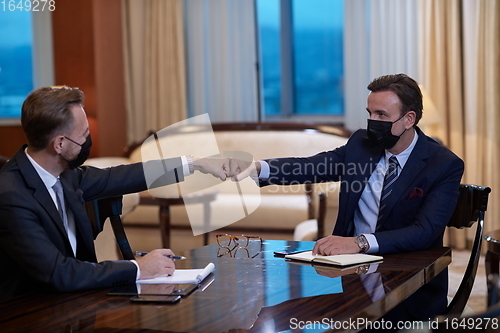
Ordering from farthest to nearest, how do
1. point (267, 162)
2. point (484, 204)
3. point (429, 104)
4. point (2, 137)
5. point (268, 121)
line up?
point (2, 137) < point (268, 121) < point (429, 104) < point (267, 162) < point (484, 204)

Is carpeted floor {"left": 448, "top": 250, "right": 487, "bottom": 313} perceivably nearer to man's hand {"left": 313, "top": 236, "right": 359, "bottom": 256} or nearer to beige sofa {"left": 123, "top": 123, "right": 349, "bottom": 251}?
beige sofa {"left": 123, "top": 123, "right": 349, "bottom": 251}

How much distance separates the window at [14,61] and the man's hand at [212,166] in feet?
18.5

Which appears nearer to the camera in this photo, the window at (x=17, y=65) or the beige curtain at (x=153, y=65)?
the beige curtain at (x=153, y=65)

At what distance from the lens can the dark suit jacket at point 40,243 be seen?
77.4 inches

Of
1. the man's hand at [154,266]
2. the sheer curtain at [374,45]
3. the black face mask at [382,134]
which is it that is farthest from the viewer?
the sheer curtain at [374,45]

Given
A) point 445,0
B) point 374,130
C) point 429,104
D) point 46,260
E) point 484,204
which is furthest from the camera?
point 445,0

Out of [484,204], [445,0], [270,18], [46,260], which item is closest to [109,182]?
[46,260]

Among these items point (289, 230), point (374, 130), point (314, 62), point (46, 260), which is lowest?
point (289, 230)

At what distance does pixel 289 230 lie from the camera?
560cm

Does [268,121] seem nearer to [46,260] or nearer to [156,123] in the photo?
[156,123]

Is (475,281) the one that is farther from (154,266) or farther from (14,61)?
(14,61)

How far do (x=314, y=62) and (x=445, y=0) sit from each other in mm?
1660

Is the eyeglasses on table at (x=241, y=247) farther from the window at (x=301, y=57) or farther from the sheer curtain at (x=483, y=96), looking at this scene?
the window at (x=301, y=57)

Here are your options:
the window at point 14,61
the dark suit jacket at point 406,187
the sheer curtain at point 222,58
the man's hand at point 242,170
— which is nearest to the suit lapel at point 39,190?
the man's hand at point 242,170
